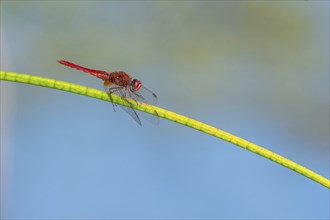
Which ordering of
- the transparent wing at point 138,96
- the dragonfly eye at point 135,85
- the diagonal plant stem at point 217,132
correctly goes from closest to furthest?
the diagonal plant stem at point 217,132 → the transparent wing at point 138,96 → the dragonfly eye at point 135,85

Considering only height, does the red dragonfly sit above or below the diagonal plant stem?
above

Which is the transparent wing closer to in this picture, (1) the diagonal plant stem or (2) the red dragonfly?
(2) the red dragonfly

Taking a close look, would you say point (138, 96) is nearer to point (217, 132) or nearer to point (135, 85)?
point (135, 85)

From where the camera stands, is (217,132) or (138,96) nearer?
(217,132)

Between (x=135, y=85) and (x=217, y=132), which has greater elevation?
(x=135, y=85)

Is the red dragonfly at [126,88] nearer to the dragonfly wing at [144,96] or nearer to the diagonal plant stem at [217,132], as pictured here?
the dragonfly wing at [144,96]

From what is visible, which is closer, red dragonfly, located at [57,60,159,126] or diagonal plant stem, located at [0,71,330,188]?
diagonal plant stem, located at [0,71,330,188]

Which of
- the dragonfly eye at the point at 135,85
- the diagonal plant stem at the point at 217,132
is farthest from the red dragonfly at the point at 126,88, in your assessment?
the diagonal plant stem at the point at 217,132

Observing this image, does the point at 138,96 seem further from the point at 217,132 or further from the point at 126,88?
the point at 217,132

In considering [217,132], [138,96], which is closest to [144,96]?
[138,96]

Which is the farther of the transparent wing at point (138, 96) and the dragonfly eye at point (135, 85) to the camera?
the dragonfly eye at point (135, 85)

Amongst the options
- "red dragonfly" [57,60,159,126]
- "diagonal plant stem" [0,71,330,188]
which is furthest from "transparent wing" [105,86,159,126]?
"diagonal plant stem" [0,71,330,188]

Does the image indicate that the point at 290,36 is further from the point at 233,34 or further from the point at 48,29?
the point at 48,29
